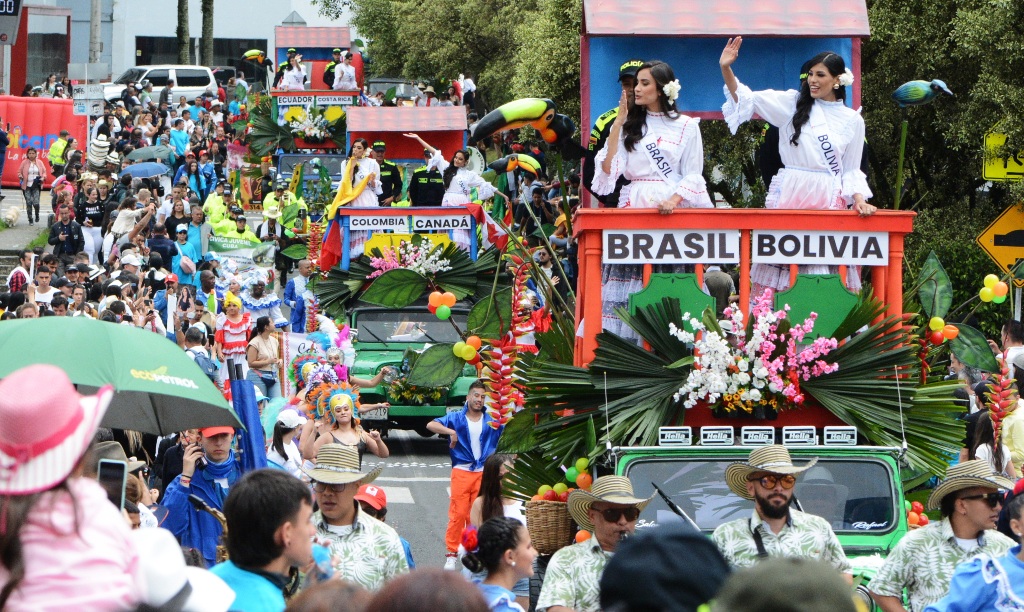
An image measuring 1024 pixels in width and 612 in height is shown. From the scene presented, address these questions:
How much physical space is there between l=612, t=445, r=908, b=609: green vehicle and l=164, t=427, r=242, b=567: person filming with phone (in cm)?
229

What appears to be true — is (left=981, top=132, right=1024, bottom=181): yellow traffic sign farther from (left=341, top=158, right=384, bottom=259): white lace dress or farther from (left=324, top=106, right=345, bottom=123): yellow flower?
(left=324, top=106, right=345, bottom=123): yellow flower

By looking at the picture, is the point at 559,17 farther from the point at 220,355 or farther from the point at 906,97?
the point at 906,97

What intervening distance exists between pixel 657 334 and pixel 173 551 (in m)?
4.64

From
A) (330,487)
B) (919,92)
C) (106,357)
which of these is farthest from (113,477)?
(919,92)

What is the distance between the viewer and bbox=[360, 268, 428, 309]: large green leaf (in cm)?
1070

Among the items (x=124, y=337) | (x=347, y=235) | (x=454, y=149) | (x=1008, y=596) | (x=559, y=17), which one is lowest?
(x=1008, y=596)

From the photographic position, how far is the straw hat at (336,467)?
6758mm

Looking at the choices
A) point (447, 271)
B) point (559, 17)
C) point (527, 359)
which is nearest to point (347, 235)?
point (447, 271)

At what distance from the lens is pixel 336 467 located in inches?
273

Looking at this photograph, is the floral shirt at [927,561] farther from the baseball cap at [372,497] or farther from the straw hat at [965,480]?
the baseball cap at [372,497]

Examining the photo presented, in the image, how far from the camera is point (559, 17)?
28906 mm

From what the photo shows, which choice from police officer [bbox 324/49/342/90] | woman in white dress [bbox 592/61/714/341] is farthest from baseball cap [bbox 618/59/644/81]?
police officer [bbox 324/49/342/90]

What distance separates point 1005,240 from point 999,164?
411 centimetres

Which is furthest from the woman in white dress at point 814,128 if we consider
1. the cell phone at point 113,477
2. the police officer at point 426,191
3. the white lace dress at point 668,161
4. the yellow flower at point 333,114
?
the yellow flower at point 333,114
